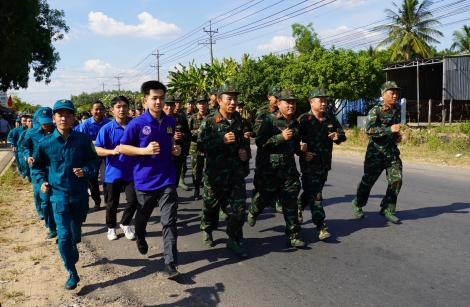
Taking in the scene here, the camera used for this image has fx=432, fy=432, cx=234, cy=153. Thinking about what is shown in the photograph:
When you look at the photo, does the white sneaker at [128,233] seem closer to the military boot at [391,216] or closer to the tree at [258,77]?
the military boot at [391,216]

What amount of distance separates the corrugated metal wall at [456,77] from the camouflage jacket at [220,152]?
25.8 meters

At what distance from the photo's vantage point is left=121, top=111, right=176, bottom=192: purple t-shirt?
4379 millimetres

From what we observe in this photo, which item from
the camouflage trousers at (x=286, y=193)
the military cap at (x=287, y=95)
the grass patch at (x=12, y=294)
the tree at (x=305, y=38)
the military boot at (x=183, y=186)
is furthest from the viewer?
the tree at (x=305, y=38)

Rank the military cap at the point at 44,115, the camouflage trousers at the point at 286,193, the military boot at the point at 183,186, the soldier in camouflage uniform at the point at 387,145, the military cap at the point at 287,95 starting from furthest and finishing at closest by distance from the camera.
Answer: the military boot at the point at 183,186
the soldier in camouflage uniform at the point at 387,145
the military cap at the point at 44,115
the camouflage trousers at the point at 286,193
the military cap at the point at 287,95

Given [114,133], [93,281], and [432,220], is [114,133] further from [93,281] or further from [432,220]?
[432,220]

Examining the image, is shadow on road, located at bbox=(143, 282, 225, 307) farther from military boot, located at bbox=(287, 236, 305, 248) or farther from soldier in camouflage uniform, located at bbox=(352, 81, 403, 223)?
soldier in camouflage uniform, located at bbox=(352, 81, 403, 223)

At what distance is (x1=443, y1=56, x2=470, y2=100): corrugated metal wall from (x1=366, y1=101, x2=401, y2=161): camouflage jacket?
23.7m

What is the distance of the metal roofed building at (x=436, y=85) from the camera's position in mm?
26938

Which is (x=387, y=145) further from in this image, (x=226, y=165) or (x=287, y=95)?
(x=226, y=165)

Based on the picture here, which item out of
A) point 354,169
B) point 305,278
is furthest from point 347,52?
point 305,278

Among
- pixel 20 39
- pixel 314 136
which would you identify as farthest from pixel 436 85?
pixel 314 136

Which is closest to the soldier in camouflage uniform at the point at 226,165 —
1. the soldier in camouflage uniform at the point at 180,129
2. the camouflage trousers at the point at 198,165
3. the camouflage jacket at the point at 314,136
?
the camouflage jacket at the point at 314,136

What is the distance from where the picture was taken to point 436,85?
119 ft

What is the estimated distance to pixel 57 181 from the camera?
4.21 metres
